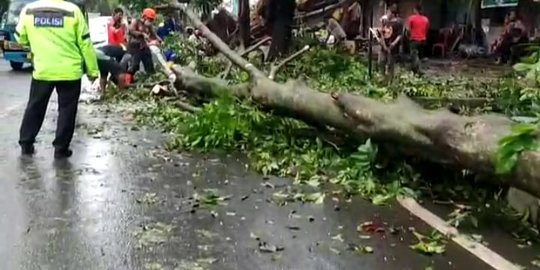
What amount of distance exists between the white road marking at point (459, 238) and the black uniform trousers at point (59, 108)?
146 inches

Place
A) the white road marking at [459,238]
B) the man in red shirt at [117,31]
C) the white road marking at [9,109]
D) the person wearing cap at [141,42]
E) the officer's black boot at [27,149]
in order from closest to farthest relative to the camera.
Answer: the white road marking at [459,238]
the officer's black boot at [27,149]
the white road marking at [9,109]
the person wearing cap at [141,42]
the man in red shirt at [117,31]

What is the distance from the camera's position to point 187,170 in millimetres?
8008

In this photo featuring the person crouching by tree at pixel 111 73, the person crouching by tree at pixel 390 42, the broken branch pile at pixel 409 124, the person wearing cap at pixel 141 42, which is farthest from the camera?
the person crouching by tree at pixel 390 42

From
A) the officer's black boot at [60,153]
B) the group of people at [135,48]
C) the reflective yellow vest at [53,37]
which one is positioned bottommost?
the officer's black boot at [60,153]

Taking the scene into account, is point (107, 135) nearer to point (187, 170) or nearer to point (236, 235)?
point (187, 170)

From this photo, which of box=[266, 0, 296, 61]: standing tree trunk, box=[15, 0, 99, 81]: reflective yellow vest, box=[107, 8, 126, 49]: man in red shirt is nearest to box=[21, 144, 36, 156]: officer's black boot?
box=[15, 0, 99, 81]: reflective yellow vest

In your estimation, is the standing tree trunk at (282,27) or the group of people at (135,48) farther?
the standing tree trunk at (282,27)

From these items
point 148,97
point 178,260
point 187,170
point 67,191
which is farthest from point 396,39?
point 178,260

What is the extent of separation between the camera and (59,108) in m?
8.52

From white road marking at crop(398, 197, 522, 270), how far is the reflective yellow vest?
153 inches

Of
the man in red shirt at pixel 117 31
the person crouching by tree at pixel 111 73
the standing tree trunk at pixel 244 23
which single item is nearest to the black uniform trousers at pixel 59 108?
the person crouching by tree at pixel 111 73

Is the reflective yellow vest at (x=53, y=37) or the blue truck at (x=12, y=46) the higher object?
the reflective yellow vest at (x=53, y=37)

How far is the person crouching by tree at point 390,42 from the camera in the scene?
17.8 meters

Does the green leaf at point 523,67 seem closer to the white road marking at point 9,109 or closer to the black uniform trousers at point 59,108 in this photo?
the black uniform trousers at point 59,108
